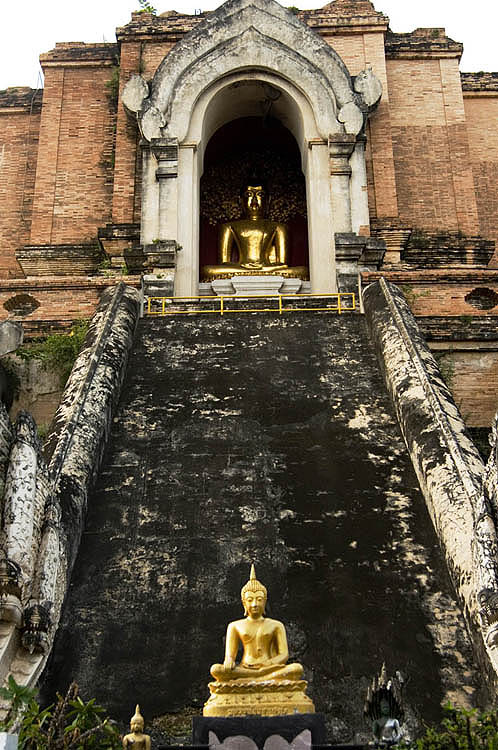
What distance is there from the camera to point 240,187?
19.9 m

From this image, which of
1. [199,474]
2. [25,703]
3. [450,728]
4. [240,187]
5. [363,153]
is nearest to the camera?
[450,728]

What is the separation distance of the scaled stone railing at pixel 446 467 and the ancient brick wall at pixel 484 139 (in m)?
7.11

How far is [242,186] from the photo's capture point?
19.9 meters

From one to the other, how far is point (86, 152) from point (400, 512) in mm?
11817

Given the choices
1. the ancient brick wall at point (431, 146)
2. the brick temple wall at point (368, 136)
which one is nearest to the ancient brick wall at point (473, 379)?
the brick temple wall at point (368, 136)

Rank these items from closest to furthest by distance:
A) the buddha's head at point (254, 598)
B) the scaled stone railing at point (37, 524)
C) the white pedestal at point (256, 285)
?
the buddha's head at point (254, 598), the scaled stone railing at point (37, 524), the white pedestal at point (256, 285)

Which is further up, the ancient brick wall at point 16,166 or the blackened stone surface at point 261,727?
the ancient brick wall at point 16,166

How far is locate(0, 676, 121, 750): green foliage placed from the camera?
518 centimetres

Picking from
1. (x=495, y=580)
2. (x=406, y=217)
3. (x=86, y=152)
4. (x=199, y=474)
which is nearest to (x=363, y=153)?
(x=406, y=217)

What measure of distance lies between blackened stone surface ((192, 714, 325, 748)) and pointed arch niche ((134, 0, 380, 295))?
1033 cm

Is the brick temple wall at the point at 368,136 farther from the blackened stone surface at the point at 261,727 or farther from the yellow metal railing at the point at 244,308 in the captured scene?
the blackened stone surface at the point at 261,727

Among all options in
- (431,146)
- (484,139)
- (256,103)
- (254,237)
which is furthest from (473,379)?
(484,139)

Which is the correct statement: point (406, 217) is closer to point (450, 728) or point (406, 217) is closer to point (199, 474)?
point (199, 474)

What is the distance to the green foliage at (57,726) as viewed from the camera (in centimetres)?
518
